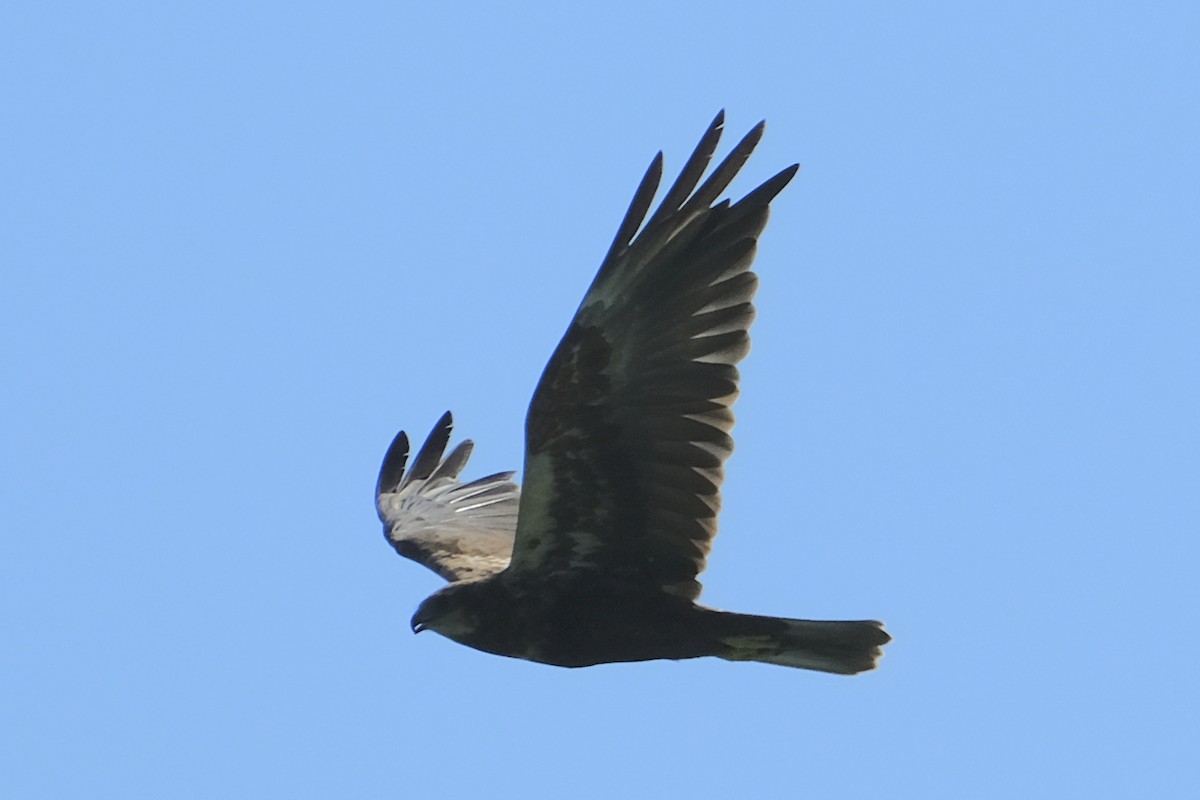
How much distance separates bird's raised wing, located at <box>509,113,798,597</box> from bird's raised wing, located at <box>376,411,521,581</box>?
166 centimetres

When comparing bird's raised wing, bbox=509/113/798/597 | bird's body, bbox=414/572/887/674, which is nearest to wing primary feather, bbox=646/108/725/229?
bird's raised wing, bbox=509/113/798/597

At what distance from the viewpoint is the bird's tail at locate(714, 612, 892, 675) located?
8.20 metres

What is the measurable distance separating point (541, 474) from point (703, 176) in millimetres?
1362

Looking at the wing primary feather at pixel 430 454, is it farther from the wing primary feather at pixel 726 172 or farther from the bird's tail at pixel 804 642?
the wing primary feather at pixel 726 172

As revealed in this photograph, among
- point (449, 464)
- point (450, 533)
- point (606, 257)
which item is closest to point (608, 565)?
point (606, 257)

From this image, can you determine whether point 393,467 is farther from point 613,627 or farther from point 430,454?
point 613,627

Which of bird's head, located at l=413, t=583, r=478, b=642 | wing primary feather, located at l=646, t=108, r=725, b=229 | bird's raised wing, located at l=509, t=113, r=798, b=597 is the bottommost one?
bird's head, located at l=413, t=583, r=478, b=642

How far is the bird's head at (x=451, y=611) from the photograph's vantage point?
8.40 meters

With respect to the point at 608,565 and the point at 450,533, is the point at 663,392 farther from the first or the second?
the point at 450,533

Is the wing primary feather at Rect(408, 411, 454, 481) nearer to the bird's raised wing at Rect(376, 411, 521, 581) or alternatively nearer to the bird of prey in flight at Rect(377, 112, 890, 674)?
the bird's raised wing at Rect(376, 411, 521, 581)

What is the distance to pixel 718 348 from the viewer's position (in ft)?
25.9

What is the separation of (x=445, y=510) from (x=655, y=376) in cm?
322

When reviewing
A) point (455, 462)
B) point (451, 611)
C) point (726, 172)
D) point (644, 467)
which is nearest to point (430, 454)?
point (455, 462)

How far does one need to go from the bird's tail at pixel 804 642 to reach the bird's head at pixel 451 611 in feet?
3.56
